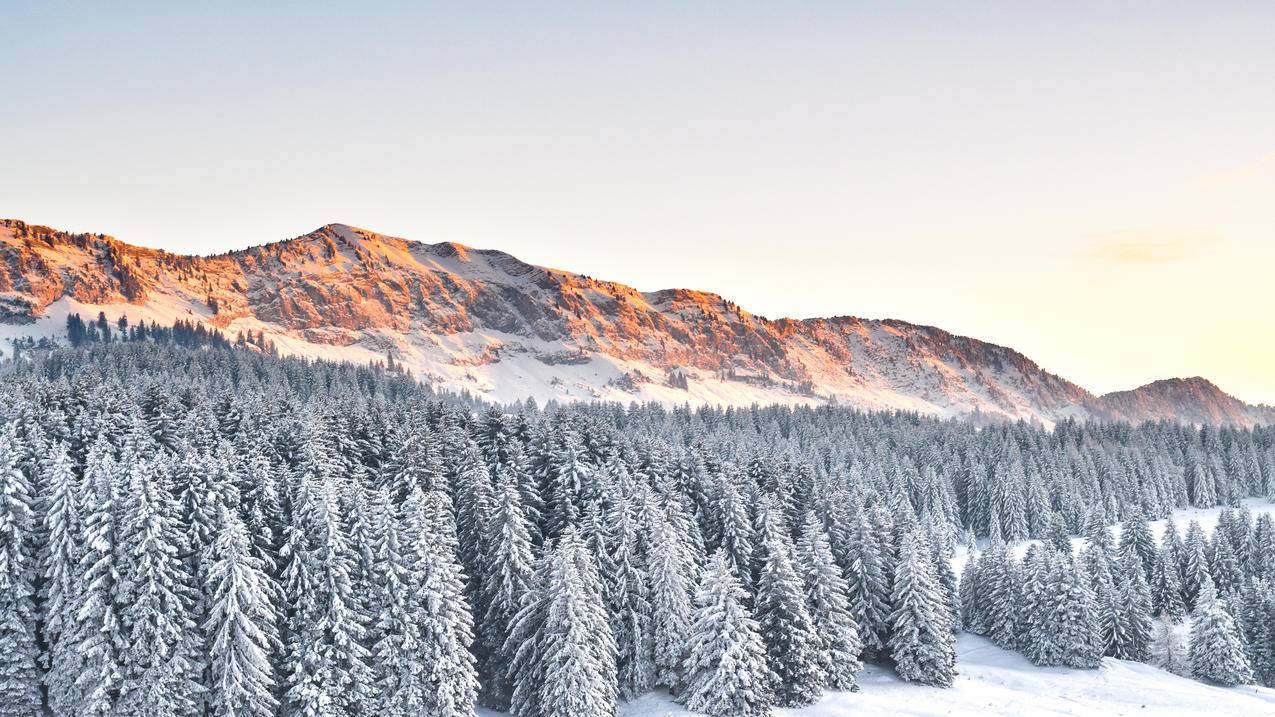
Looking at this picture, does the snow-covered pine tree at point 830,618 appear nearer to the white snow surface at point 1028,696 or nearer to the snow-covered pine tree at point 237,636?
the white snow surface at point 1028,696

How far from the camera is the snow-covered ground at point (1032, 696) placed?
2126 inches

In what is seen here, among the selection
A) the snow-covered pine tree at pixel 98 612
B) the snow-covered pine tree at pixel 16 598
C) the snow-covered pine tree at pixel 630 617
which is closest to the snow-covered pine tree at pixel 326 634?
the snow-covered pine tree at pixel 98 612

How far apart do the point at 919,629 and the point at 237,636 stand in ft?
149

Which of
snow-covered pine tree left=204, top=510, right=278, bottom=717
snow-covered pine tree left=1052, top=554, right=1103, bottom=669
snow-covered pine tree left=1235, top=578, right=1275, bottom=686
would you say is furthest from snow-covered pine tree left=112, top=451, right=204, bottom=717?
snow-covered pine tree left=1235, top=578, right=1275, bottom=686

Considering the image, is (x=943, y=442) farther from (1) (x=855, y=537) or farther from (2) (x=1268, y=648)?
(1) (x=855, y=537)

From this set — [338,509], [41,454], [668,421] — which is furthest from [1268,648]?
[668,421]

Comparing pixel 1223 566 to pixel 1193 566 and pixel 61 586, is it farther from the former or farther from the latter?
pixel 61 586

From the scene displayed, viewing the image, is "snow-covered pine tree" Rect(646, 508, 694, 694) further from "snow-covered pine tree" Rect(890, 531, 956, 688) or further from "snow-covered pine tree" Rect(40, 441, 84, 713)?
"snow-covered pine tree" Rect(40, 441, 84, 713)

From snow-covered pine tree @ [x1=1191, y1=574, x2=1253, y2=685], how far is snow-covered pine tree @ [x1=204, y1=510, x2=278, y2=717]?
69886 millimetres

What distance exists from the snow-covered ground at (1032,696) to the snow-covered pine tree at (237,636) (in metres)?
15.3

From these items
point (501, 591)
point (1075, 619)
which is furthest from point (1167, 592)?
point (501, 591)

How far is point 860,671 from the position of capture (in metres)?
62.6

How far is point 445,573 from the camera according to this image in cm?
4809

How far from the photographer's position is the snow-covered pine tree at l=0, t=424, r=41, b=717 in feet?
138
